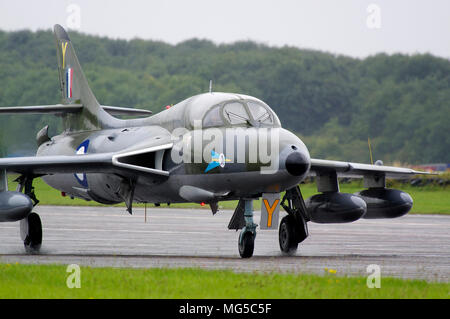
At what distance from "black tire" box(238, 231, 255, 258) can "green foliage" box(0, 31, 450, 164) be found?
42506 mm

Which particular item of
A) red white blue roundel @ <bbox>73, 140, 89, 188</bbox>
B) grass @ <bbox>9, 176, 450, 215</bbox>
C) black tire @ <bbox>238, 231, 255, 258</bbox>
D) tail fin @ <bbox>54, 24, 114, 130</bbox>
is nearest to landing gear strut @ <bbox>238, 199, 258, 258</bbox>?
black tire @ <bbox>238, 231, 255, 258</bbox>

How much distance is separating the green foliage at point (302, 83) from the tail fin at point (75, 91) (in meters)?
34.6

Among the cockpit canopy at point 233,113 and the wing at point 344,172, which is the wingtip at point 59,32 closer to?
the cockpit canopy at point 233,113

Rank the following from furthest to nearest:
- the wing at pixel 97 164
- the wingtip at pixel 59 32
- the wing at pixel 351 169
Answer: the wingtip at pixel 59 32 → the wing at pixel 351 169 → the wing at pixel 97 164

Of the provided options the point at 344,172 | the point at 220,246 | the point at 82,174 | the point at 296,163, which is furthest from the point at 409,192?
the point at 296,163

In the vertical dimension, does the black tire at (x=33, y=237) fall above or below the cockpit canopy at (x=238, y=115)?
below

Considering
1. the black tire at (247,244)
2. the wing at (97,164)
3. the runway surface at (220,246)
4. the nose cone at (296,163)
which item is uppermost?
the nose cone at (296,163)

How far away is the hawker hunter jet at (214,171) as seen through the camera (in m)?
13.2

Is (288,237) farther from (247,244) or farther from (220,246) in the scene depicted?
(220,246)

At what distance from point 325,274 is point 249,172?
2698 mm

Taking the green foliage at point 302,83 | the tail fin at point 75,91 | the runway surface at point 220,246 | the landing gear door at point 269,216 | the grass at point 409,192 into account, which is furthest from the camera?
the green foliage at point 302,83

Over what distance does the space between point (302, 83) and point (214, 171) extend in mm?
74282

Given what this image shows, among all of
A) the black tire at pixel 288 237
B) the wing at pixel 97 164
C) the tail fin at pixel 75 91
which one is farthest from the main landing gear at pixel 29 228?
the black tire at pixel 288 237
